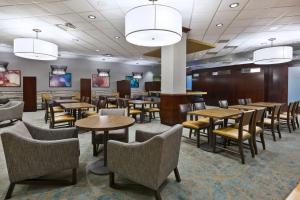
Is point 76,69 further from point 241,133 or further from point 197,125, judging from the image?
point 241,133

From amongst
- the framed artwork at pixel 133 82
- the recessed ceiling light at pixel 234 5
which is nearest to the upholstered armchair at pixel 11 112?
the recessed ceiling light at pixel 234 5

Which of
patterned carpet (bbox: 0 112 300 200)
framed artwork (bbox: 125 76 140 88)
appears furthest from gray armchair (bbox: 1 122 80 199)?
framed artwork (bbox: 125 76 140 88)

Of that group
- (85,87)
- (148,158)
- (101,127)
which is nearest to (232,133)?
(148,158)

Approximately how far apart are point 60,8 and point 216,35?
4.79m

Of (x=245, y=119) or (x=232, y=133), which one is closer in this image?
(x=245, y=119)

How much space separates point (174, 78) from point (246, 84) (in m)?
5.94

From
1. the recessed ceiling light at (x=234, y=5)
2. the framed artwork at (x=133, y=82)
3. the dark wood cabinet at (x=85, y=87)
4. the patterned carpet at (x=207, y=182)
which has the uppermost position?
the recessed ceiling light at (x=234, y=5)

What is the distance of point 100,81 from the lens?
11508 millimetres

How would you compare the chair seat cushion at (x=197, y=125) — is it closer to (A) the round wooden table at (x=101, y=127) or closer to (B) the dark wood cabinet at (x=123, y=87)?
(A) the round wooden table at (x=101, y=127)

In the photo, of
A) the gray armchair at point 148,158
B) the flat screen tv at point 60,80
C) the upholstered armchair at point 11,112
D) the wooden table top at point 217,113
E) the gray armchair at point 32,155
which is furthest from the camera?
the flat screen tv at point 60,80

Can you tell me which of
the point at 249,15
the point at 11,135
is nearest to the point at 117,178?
the point at 11,135

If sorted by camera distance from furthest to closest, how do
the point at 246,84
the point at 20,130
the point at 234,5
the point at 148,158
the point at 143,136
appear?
1. the point at 246,84
2. the point at 234,5
3. the point at 143,136
4. the point at 20,130
5. the point at 148,158

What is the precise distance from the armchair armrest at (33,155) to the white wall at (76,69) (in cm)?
891

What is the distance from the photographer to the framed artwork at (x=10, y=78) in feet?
28.3
